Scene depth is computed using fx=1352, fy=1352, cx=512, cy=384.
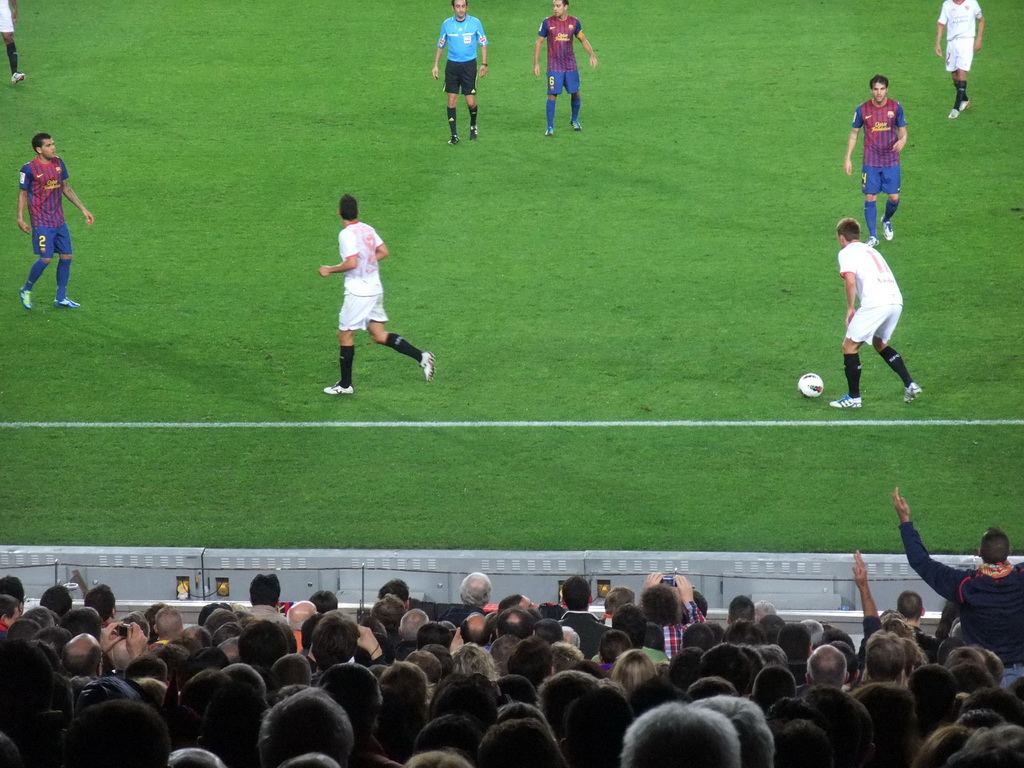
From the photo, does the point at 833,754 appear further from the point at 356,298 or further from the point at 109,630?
the point at 356,298

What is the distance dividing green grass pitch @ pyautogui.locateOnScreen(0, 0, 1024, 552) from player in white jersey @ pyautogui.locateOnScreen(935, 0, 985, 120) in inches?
19.2

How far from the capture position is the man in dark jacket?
7098 mm

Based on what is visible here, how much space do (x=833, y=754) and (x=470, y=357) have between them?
1020cm

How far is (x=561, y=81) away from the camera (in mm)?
18609

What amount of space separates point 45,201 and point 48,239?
1.36 feet

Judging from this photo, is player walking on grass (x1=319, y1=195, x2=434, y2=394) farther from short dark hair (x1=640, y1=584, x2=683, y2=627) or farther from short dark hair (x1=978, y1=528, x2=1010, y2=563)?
short dark hair (x1=978, y1=528, x2=1010, y2=563)

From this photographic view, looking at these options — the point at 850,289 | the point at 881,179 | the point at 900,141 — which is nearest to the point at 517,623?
the point at 850,289

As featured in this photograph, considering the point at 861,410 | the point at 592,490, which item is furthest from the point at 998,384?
the point at 592,490

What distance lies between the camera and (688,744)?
3.04 metres

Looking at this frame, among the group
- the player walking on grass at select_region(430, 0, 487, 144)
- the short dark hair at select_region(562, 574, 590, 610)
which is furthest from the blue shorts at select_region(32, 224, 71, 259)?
the short dark hair at select_region(562, 574, 590, 610)

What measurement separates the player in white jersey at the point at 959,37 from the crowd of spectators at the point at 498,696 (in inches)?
545

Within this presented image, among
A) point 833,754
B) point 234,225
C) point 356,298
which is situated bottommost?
point 833,754

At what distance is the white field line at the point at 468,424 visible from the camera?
1198 cm

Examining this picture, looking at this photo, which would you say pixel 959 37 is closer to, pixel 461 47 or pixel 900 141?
pixel 900 141
